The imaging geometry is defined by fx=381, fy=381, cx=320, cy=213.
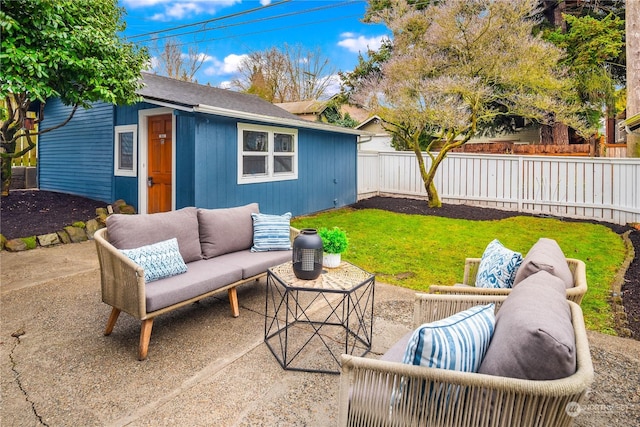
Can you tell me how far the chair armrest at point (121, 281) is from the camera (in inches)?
106

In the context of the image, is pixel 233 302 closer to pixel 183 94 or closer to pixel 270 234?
pixel 270 234

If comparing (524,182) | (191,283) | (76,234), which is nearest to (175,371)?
(191,283)

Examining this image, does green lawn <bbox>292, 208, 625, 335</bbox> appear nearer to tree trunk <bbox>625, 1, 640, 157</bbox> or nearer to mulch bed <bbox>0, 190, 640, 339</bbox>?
mulch bed <bbox>0, 190, 640, 339</bbox>

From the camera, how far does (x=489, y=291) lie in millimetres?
2406

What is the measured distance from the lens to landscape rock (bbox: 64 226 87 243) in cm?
646

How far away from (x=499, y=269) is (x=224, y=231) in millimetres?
2578

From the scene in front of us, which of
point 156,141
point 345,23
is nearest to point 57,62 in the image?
point 156,141

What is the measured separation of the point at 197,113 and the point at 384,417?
6144 millimetres

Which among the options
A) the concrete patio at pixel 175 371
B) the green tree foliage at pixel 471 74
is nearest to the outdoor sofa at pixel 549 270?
the concrete patio at pixel 175 371

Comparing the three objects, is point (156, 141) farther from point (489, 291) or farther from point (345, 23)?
point (345, 23)

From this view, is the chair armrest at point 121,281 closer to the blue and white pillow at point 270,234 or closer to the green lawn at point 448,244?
the blue and white pillow at point 270,234

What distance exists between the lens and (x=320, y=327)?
312 centimetres

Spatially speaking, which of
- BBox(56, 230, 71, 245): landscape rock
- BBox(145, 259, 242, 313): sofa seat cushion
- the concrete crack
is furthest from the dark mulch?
BBox(145, 259, 242, 313): sofa seat cushion

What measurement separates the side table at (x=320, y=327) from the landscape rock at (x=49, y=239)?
15.1 ft
